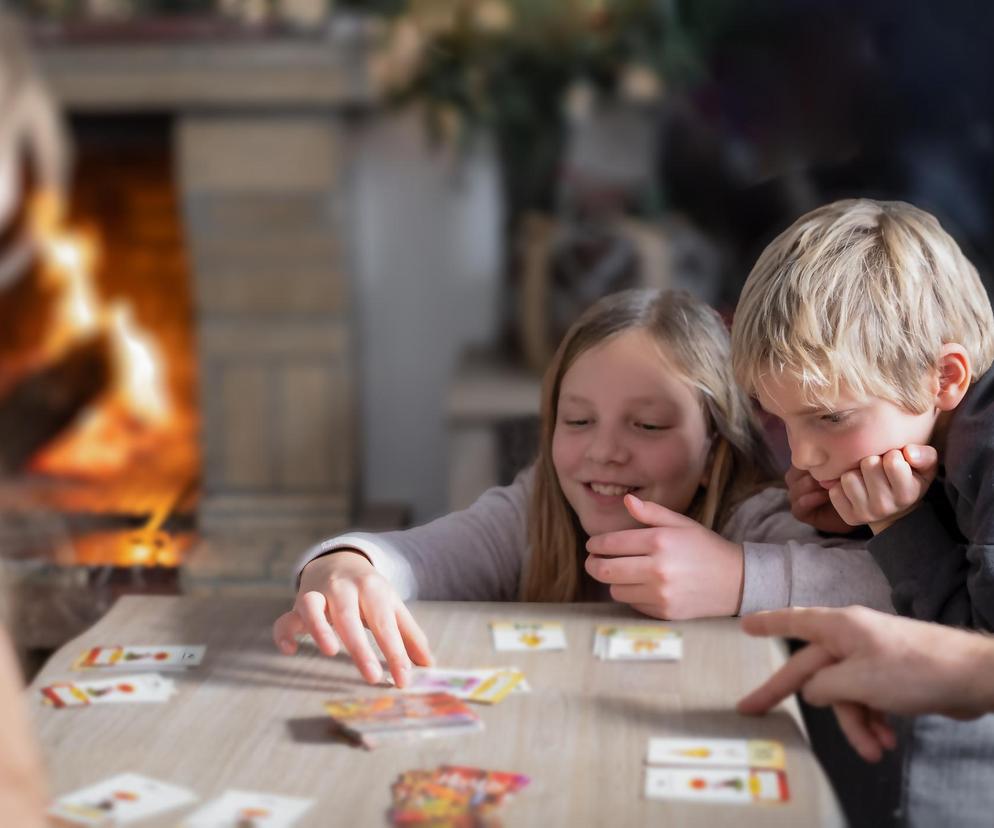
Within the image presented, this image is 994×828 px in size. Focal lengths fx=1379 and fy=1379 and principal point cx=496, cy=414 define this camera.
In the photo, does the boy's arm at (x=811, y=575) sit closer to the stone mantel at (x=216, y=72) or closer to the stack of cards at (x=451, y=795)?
the stack of cards at (x=451, y=795)

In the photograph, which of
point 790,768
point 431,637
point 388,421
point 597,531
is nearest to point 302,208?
point 388,421

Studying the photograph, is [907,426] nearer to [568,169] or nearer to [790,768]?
[790,768]

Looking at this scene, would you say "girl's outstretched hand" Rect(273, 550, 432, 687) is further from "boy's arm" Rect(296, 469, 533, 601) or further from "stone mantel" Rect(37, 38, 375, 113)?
"stone mantel" Rect(37, 38, 375, 113)

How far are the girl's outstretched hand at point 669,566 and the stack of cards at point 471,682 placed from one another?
0.18m

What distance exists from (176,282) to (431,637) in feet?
8.54

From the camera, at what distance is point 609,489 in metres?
1.43

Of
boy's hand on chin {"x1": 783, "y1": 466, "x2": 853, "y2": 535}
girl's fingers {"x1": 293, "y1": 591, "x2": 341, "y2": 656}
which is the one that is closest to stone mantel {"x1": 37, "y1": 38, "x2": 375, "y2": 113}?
boy's hand on chin {"x1": 783, "y1": 466, "x2": 853, "y2": 535}

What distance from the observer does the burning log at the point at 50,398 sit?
10.9 ft

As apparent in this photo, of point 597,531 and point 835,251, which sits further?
point 597,531

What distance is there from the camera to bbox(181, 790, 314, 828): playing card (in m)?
0.85

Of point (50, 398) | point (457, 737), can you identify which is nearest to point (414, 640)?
point (457, 737)

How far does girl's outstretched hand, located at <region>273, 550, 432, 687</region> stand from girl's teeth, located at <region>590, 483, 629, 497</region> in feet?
0.98

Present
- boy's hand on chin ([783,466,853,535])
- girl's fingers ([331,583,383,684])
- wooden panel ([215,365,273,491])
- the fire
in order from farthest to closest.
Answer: the fire < wooden panel ([215,365,273,491]) < boy's hand on chin ([783,466,853,535]) < girl's fingers ([331,583,383,684])

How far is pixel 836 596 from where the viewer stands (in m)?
1.31
